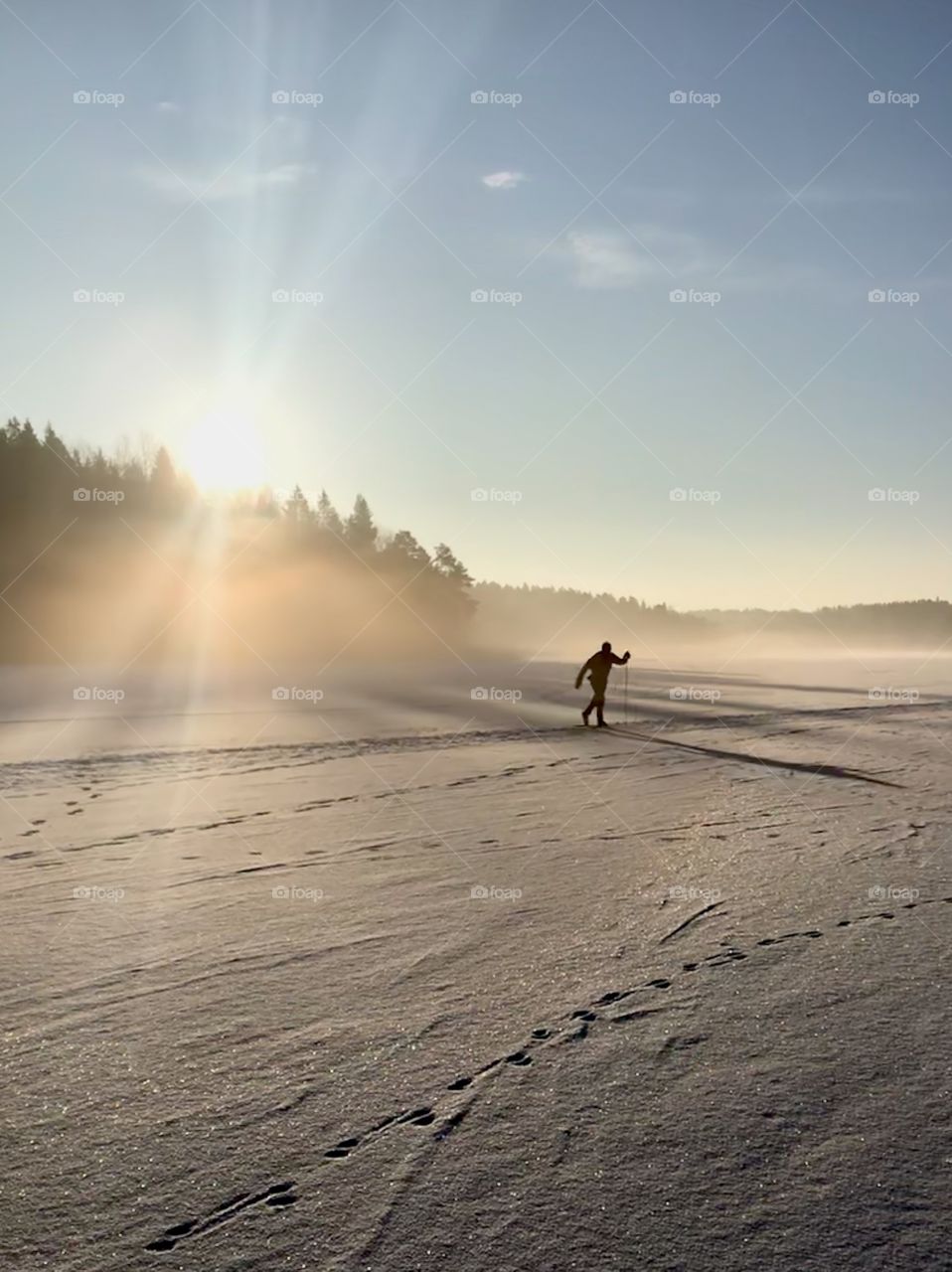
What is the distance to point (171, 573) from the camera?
2292 inches

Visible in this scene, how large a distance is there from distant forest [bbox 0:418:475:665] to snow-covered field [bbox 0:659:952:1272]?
124 ft

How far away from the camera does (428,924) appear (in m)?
5.95

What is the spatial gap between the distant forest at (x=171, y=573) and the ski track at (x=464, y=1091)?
4095cm

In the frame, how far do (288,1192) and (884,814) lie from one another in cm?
827

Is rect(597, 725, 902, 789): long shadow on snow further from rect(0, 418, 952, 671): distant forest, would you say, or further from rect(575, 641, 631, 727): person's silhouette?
rect(0, 418, 952, 671): distant forest

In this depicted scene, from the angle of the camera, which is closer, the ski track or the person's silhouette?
the ski track

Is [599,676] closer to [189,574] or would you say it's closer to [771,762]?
[771,762]

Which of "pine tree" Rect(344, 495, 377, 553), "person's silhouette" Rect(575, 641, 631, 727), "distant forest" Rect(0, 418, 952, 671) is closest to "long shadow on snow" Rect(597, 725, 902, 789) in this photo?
"person's silhouette" Rect(575, 641, 631, 727)

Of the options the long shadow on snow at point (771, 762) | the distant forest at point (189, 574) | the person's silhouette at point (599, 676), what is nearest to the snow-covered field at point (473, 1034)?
the long shadow on snow at point (771, 762)

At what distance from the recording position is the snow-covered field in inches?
117

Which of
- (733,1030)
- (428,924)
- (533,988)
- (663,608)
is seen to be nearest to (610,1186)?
(733,1030)

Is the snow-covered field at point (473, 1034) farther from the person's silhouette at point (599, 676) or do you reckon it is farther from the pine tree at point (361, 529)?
the pine tree at point (361, 529)

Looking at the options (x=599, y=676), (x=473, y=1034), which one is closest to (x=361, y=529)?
(x=599, y=676)

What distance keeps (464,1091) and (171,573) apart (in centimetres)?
5819
